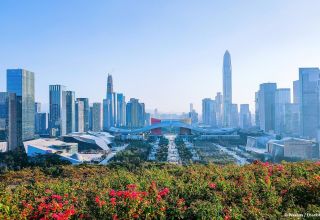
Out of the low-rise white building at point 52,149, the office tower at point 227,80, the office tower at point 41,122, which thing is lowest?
the low-rise white building at point 52,149

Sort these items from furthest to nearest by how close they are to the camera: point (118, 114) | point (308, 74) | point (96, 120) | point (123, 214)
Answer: point (118, 114) < point (96, 120) < point (308, 74) < point (123, 214)

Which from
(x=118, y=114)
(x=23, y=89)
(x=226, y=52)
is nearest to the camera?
(x=23, y=89)

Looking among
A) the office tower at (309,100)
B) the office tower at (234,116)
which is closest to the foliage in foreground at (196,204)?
the office tower at (309,100)

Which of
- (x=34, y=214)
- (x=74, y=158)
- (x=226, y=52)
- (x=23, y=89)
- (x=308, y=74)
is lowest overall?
(x=74, y=158)

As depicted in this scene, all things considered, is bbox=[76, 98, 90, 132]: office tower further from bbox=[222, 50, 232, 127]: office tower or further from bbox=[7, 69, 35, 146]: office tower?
bbox=[222, 50, 232, 127]: office tower

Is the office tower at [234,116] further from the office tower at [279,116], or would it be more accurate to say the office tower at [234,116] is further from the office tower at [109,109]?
the office tower at [109,109]

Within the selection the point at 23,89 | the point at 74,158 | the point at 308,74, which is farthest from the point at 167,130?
the point at 74,158

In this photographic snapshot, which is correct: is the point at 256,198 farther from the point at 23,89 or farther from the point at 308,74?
the point at 308,74
